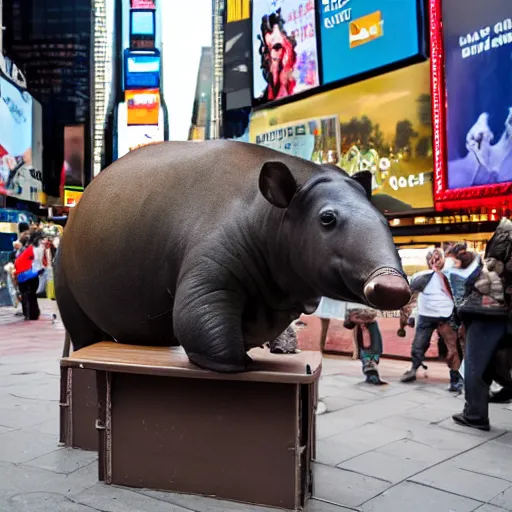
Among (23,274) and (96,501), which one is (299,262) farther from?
(23,274)

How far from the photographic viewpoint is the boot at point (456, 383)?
639cm

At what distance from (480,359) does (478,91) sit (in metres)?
6.18

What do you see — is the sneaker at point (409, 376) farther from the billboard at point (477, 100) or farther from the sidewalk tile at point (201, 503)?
the sidewalk tile at point (201, 503)

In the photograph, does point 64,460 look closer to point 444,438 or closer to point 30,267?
point 444,438

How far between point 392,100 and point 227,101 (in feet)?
27.8

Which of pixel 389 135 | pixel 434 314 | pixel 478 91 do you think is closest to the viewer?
pixel 434 314

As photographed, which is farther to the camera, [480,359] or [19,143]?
[19,143]

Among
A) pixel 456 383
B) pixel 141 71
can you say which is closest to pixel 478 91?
pixel 456 383

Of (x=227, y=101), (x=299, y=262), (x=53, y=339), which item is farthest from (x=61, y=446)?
(x=227, y=101)

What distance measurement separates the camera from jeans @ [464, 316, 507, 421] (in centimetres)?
480

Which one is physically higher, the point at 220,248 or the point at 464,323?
the point at 220,248

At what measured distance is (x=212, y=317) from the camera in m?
2.86

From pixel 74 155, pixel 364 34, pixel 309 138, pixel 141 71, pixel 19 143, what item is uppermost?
pixel 141 71

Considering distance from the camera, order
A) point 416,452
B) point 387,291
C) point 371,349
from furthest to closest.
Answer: point 371,349, point 416,452, point 387,291
